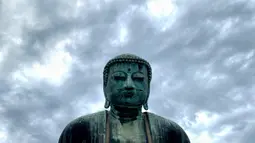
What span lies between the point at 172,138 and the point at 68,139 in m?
2.37

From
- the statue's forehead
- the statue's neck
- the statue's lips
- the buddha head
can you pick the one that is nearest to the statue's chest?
the statue's neck

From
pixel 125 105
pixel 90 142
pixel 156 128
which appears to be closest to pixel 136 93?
pixel 125 105

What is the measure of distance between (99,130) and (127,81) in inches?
→ 49.2

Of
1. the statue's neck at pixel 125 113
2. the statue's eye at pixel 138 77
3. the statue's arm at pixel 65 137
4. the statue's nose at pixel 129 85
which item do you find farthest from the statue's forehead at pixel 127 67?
the statue's arm at pixel 65 137

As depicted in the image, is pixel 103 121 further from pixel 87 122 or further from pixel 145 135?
pixel 145 135

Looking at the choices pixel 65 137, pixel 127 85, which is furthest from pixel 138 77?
pixel 65 137

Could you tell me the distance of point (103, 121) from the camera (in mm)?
8344

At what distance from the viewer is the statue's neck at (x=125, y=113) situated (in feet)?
27.7

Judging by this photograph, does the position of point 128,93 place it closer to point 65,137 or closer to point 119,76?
point 119,76

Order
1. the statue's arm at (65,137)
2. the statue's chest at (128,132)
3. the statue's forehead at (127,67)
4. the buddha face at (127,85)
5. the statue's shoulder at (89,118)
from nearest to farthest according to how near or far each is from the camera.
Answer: the statue's chest at (128,132) → the buddha face at (127,85) → the statue's arm at (65,137) → the statue's shoulder at (89,118) → the statue's forehead at (127,67)

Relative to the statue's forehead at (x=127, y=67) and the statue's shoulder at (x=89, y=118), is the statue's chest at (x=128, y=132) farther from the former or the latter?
the statue's forehead at (x=127, y=67)

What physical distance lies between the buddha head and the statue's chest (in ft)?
1.47

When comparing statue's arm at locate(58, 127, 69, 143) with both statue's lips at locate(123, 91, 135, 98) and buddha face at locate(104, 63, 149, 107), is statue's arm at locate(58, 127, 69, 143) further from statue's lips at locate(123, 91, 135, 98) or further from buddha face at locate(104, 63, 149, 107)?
statue's lips at locate(123, 91, 135, 98)

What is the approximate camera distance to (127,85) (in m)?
8.16
